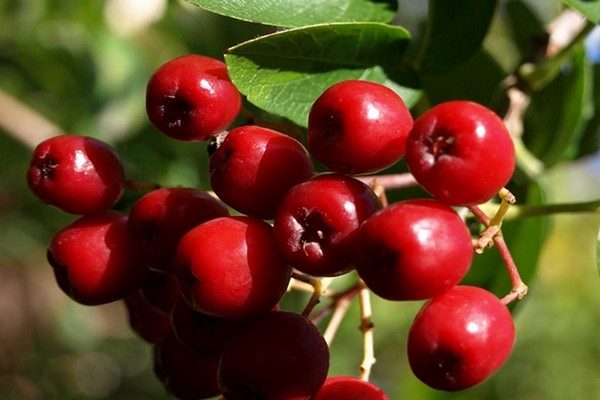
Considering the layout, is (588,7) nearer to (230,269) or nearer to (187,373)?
(230,269)

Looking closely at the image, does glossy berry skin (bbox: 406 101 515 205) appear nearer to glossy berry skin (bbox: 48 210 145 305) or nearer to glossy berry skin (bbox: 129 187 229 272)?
glossy berry skin (bbox: 129 187 229 272)

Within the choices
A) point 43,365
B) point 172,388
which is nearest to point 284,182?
point 172,388

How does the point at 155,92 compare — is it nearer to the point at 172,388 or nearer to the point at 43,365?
the point at 172,388

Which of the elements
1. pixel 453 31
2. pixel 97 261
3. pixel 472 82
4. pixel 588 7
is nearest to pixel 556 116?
pixel 472 82

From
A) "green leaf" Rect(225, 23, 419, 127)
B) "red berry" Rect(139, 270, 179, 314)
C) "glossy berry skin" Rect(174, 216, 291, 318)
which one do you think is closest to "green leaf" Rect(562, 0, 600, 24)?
"green leaf" Rect(225, 23, 419, 127)

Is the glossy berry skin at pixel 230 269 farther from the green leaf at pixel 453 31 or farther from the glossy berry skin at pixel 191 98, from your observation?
the green leaf at pixel 453 31

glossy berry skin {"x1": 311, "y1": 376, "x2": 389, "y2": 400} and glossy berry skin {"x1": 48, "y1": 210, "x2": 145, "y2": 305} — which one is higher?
glossy berry skin {"x1": 48, "y1": 210, "x2": 145, "y2": 305}
